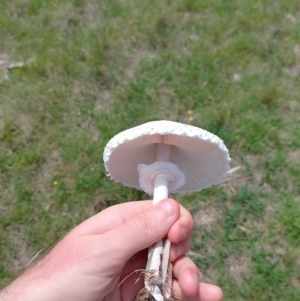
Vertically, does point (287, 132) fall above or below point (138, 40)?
below

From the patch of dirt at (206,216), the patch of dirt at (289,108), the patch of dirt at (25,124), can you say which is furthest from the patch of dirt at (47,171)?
the patch of dirt at (289,108)

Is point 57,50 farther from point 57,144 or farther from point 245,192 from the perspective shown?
point 245,192

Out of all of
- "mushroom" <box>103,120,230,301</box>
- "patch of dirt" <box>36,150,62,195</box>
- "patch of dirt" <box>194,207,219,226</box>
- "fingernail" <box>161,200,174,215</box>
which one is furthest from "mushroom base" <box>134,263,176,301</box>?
"patch of dirt" <box>36,150,62,195</box>

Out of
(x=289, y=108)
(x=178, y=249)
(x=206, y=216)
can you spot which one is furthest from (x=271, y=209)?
(x=178, y=249)

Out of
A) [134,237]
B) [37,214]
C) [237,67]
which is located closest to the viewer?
[134,237]

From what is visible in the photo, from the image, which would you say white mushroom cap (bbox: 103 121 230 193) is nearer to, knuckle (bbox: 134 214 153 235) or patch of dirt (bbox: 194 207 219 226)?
knuckle (bbox: 134 214 153 235)

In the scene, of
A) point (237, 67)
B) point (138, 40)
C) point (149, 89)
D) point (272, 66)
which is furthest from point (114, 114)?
point (272, 66)

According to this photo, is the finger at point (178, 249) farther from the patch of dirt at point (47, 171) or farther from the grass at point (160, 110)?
the patch of dirt at point (47, 171)

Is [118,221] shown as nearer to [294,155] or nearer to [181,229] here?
[181,229]
